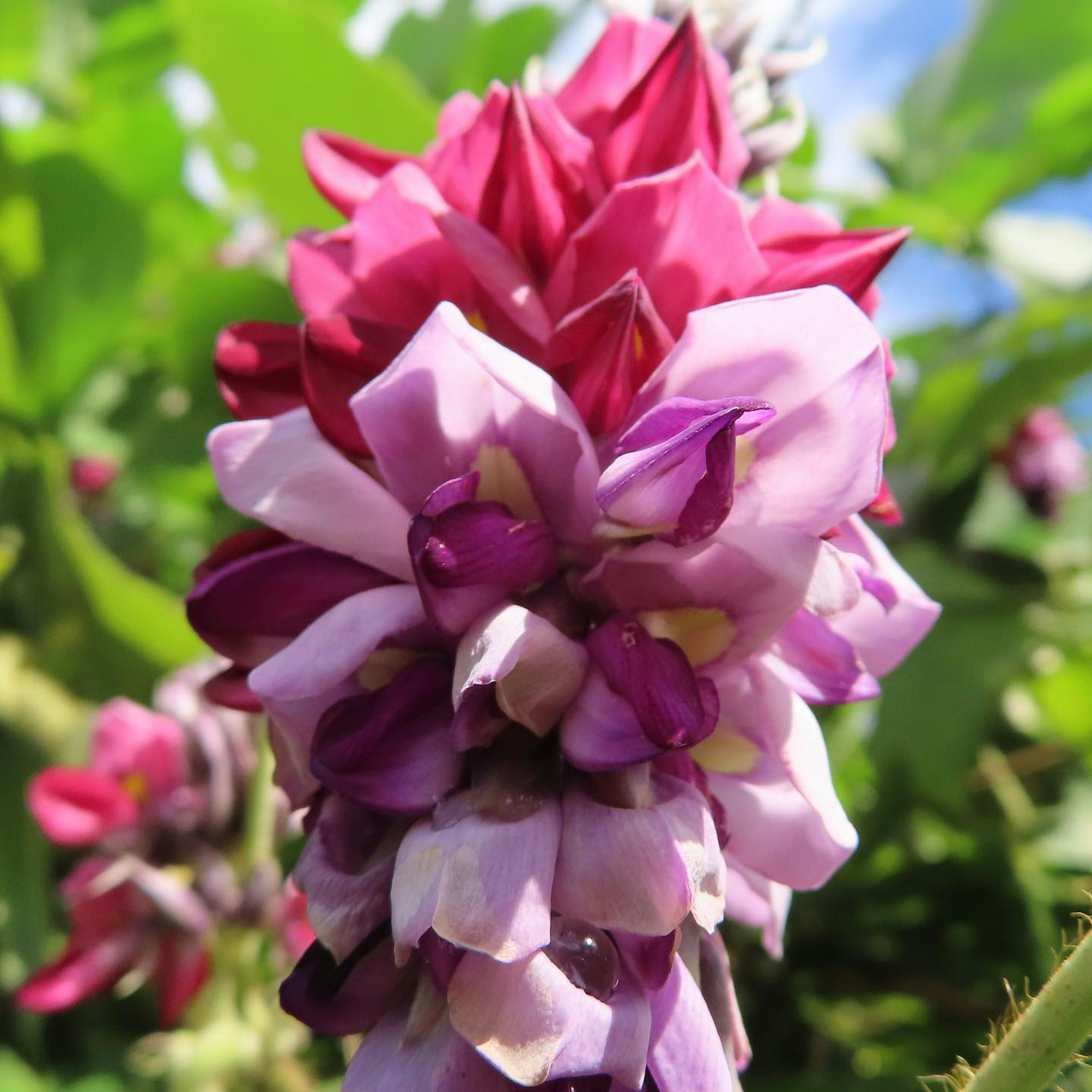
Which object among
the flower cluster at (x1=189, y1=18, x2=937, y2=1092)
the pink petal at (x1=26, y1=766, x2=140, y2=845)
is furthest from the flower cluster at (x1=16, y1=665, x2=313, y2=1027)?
the flower cluster at (x1=189, y1=18, x2=937, y2=1092)

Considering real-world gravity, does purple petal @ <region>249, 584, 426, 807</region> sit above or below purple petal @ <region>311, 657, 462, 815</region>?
above

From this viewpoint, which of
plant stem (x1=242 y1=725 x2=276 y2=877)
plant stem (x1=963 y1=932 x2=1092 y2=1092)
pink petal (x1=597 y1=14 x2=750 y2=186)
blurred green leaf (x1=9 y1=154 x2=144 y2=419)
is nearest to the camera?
plant stem (x1=963 y1=932 x2=1092 y2=1092)

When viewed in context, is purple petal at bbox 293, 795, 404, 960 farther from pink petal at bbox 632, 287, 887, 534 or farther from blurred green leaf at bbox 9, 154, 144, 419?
blurred green leaf at bbox 9, 154, 144, 419

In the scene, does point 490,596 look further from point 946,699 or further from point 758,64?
point 946,699

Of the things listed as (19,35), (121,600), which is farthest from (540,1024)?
(19,35)

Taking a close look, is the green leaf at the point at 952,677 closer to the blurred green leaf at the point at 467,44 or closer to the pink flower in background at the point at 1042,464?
the pink flower in background at the point at 1042,464

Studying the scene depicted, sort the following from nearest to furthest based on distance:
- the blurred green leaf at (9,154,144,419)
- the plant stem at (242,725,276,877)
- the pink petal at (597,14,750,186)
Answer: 1. the pink petal at (597,14,750,186)
2. the plant stem at (242,725,276,877)
3. the blurred green leaf at (9,154,144,419)

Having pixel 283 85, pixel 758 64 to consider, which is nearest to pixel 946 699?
pixel 758 64
